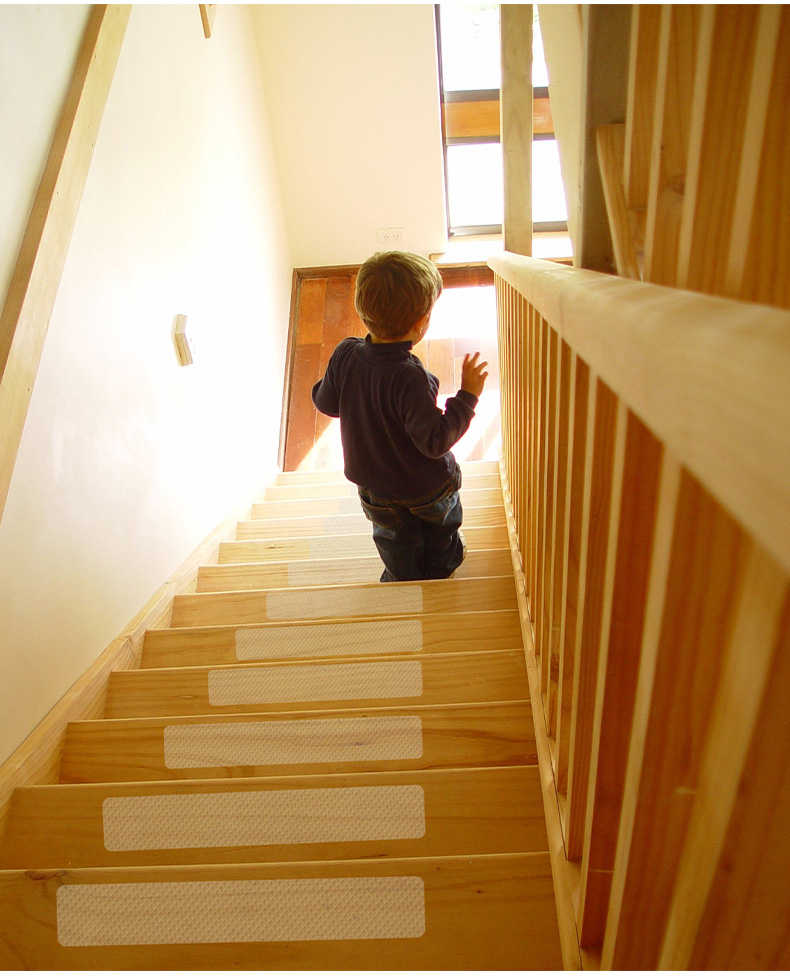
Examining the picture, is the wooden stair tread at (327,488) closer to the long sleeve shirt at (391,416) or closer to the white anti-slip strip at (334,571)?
the white anti-slip strip at (334,571)

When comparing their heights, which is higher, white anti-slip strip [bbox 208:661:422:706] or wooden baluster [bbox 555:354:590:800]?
wooden baluster [bbox 555:354:590:800]

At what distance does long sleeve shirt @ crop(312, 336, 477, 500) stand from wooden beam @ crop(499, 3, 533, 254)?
0.89 meters

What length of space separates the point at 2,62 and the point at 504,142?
1.57m

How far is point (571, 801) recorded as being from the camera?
0.94 metres

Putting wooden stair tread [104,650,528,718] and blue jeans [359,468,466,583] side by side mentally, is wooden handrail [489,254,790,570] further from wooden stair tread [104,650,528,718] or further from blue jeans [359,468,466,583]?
blue jeans [359,468,466,583]

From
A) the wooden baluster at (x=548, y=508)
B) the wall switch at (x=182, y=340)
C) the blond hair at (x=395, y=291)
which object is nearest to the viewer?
the wooden baluster at (x=548, y=508)

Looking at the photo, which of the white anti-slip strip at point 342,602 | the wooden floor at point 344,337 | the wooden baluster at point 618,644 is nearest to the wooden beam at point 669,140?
the wooden baluster at point 618,644

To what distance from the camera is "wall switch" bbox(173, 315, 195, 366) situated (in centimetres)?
255

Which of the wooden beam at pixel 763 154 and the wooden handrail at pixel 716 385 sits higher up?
the wooden beam at pixel 763 154

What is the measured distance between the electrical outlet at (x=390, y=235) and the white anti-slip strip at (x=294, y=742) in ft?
14.7

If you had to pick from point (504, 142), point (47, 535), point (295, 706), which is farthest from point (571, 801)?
point (504, 142)

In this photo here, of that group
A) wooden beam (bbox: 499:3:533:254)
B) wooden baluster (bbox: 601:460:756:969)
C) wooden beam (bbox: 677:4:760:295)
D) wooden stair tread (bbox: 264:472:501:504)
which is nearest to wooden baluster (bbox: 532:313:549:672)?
wooden beam (bbox: 677:4:760:295)

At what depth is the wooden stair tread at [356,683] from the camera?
1616 mm

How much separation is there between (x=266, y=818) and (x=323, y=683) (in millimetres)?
415
